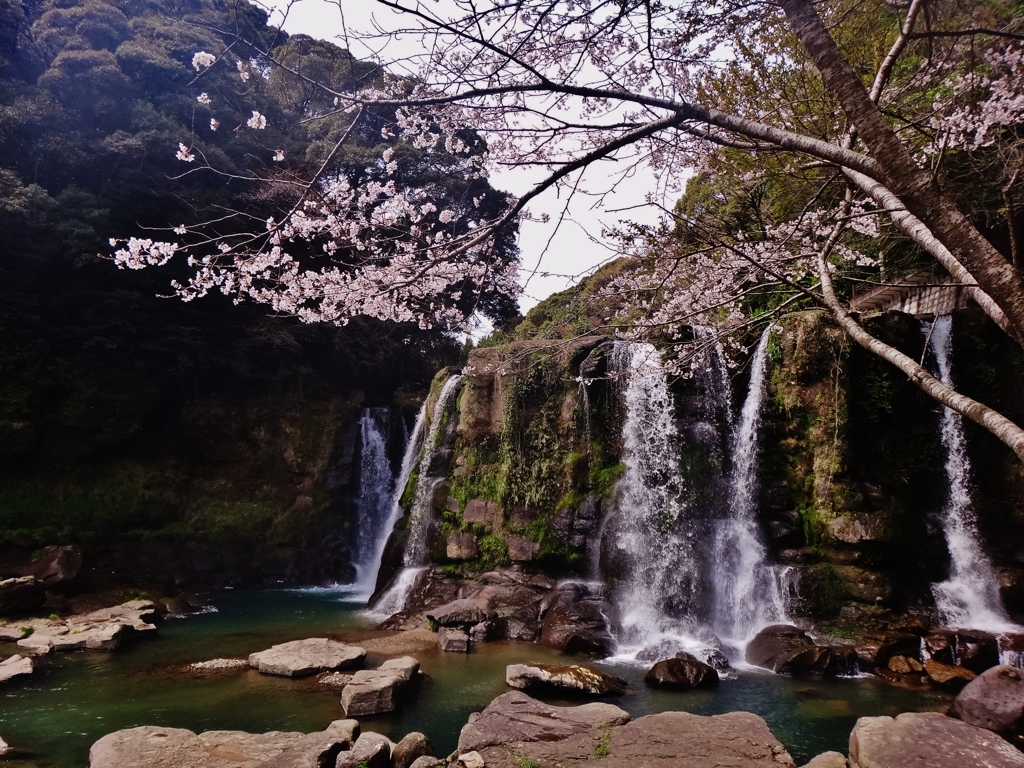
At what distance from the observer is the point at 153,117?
47.3 feet

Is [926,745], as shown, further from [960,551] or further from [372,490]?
[372,490]

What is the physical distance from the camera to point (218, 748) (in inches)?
187

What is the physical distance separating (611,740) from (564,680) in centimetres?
201

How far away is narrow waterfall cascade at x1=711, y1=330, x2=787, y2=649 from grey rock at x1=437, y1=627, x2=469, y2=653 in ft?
13.0

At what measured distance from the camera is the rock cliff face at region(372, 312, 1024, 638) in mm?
8867

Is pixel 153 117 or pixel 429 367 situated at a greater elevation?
pixel 153 117

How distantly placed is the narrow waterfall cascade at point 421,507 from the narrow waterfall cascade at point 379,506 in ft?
0.72

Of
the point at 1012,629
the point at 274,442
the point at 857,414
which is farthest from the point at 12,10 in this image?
the point at 1012,629

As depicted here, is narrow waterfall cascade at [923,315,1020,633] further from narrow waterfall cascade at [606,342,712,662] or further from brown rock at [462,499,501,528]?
brown rock at [462,499,501,528]

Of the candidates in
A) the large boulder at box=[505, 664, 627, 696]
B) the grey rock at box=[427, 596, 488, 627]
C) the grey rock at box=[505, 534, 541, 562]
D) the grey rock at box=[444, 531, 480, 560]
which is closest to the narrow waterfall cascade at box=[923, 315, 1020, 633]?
the large boulder at box=[505, 664, 627, 696]

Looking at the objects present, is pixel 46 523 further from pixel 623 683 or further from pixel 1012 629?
pixel 1012 629

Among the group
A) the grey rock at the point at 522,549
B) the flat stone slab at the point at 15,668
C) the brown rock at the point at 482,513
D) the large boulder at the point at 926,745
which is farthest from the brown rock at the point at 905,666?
the flat stone slab at the point at 15,668

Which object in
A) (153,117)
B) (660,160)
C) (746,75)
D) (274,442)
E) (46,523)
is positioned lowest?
(46,523)

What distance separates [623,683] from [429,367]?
44.1 feet
